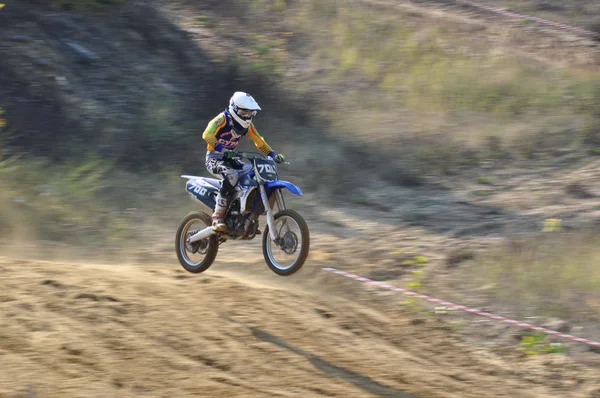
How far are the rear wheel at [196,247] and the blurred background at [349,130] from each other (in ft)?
4.81

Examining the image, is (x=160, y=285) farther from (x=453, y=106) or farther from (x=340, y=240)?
(x=453, y=106)

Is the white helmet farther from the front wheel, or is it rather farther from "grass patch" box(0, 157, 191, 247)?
"grass patch" box(0, 157, 191, 247)

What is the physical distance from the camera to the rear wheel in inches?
330

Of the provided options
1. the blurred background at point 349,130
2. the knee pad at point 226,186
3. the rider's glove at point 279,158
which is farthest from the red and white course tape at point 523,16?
the knee pad at point 226,186

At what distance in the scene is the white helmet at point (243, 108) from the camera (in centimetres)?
793

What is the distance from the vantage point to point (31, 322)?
6.52 metres

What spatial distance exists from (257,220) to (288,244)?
533 millimetres

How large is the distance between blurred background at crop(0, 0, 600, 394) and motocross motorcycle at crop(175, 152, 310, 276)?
179 cm

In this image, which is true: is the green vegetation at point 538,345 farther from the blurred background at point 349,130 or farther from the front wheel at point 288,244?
the front wheel at point 288,244

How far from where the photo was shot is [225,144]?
827 centimetres

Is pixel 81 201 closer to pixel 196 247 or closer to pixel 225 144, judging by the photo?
pixel 196 247

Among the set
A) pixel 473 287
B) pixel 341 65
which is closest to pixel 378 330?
pixel 473 287

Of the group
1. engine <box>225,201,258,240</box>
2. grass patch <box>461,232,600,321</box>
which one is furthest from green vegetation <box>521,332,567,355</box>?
engine <box>225,201,258,240</box>

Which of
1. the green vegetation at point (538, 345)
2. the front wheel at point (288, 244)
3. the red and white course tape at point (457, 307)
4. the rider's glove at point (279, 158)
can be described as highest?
the rider's glove at point (279, 158)
